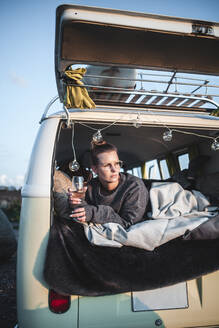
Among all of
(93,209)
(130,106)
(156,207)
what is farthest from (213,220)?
(130,106)

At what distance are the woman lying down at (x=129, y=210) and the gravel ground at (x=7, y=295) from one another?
2.01 m

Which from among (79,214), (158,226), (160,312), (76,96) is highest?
(76,96)

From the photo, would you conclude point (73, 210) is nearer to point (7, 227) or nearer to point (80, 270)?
point (80, 270)

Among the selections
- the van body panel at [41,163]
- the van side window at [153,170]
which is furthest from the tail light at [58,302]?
the van side window at [153,170]

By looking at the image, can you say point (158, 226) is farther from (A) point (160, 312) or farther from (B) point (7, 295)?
(B) point (7, 295)

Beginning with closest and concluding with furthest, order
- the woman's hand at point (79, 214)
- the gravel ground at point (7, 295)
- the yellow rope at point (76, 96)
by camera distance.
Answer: the woman's hand at point (79, 214) → the yellow rope at point (76, 96) → the gravel ground at point (7, 295)

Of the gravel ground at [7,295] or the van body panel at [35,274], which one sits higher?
the van body panel at [35,274]

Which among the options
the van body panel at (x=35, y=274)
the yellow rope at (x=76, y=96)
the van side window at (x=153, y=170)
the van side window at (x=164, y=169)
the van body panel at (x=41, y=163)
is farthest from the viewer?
the van side window at (x=153, y=170)

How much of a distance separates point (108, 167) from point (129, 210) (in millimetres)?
536

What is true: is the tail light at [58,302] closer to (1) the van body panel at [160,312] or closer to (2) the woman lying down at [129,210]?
(1) the van body panel at [160,312]

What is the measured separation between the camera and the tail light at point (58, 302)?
72.3 inches

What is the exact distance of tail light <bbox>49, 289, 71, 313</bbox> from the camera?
1.84 meters

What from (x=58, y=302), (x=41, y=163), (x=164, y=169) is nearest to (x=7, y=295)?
(x=58, y=302)

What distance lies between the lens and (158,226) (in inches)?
82.9
